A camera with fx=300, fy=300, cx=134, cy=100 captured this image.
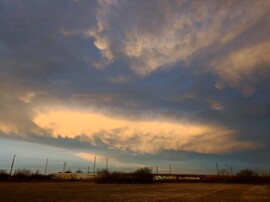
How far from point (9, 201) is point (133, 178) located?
237 ft

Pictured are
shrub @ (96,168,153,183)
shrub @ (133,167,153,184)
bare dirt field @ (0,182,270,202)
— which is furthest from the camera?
shrub @ (133,167,153,184)

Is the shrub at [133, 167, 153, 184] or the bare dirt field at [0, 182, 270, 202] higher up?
the shrub at [133, 167, 153, 184]

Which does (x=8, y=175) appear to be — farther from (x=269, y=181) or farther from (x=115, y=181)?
(x=269, y=181)

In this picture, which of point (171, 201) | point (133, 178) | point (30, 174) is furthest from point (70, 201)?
point (30, 174)

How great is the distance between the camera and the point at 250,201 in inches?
952

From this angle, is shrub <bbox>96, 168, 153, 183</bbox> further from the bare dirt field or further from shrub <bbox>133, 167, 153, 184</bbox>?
the bare dirt field

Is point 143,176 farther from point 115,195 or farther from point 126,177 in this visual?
point 115,195

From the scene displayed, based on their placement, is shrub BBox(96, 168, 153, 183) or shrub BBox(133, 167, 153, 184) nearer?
shrub BBox(96, 168, 153, 183)

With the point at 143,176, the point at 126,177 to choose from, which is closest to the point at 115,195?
the point at 126,177

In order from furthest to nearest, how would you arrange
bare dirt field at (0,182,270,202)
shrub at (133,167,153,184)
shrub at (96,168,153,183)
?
1. shrub at (133,167,153,184)
2. shrub at (96,168,153,183)
3. bare dirt field at (0,182,270,202)

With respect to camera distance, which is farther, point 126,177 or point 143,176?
point 143,176

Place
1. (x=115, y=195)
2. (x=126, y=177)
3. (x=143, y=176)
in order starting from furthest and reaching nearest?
(x=143, y=176) → (x=126, y=177) → (x=115, y=195)

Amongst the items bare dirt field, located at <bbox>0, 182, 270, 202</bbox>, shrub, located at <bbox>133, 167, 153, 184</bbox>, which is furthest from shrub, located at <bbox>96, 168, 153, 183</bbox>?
bare dirt field, located at <bbox>0, 182, 270, 202</bbox>

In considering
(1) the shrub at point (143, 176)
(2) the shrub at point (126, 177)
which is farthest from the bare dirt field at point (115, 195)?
(1) the shrub at point (143, 176)
